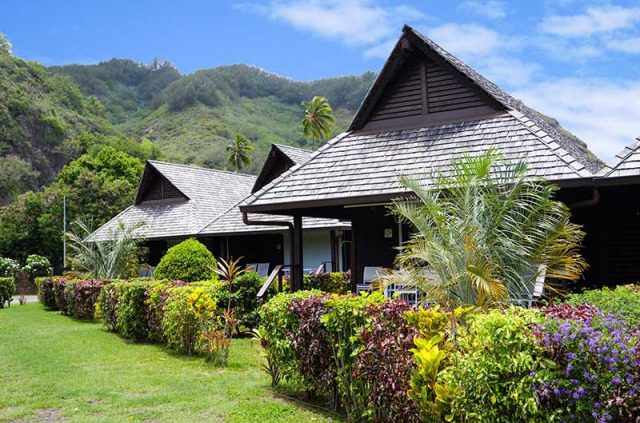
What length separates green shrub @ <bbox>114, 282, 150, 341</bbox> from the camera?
1266cm

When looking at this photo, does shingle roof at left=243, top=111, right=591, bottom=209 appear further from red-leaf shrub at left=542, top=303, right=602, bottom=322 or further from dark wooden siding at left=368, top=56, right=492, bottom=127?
red-leaf shrub at left=542, top=303, right=602, bottom=322

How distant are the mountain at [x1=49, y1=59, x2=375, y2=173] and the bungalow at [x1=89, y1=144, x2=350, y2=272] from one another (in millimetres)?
37091

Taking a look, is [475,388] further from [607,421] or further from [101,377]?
[101,377]

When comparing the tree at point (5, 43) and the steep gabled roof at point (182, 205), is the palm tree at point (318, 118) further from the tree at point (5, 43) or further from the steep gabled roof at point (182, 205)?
the tree at point (5, 43)

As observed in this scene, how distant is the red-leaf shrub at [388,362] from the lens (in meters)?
5.56

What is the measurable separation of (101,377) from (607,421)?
7.28 m

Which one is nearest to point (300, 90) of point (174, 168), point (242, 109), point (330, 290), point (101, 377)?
point (242, 109)

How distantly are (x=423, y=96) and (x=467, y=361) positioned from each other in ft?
29.8

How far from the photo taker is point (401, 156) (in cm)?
1192

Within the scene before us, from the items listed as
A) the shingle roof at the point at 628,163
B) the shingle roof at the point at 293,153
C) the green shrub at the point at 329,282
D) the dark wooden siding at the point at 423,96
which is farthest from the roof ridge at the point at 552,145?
the shingle roof at the point at 293,153

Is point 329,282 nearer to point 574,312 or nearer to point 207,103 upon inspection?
point 574,312


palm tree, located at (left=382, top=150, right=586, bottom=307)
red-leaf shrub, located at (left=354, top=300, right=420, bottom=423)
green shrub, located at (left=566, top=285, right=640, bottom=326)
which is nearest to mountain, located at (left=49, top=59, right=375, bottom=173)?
palm tree, located at (left=382, top=150, right=586, bottom=307)

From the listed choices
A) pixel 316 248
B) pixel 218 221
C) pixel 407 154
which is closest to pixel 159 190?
pixel 218 221

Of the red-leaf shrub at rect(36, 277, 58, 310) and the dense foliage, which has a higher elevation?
the dense foliage
